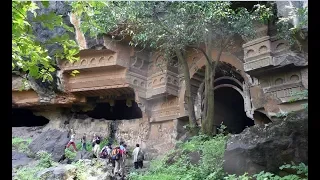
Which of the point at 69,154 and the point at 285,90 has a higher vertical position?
the point at 285,90

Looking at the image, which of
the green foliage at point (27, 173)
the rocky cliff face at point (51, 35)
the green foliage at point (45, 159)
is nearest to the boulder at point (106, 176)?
the green foliage at point (27, 173)

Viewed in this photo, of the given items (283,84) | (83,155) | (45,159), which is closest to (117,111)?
(83,155)

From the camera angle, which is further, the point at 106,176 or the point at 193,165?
the point at 106,176

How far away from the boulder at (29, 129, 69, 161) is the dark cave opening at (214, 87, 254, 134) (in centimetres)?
328

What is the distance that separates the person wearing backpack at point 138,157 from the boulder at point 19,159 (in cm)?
218

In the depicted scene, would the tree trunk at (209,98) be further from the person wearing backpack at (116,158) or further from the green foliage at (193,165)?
the person wearing backpack at (116,158)

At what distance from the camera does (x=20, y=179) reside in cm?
680

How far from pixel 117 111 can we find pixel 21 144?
Answer: 2335 millimetres

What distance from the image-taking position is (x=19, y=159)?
7898mm

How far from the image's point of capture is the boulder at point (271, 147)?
5.05m

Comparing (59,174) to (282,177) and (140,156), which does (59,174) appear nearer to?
(140,156)
